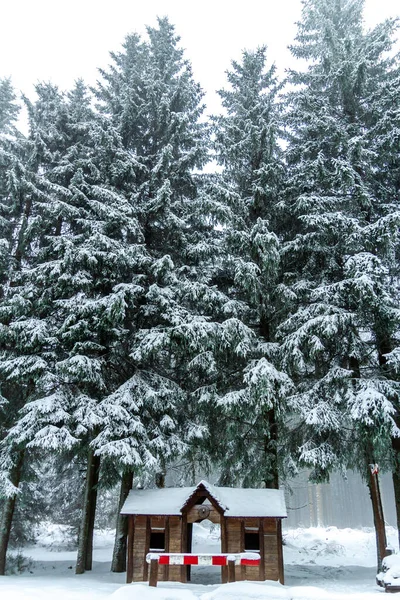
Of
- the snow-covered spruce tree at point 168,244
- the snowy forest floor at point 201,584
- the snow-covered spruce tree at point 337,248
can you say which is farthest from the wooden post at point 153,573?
the snow-covered spruce tree at point 337,248

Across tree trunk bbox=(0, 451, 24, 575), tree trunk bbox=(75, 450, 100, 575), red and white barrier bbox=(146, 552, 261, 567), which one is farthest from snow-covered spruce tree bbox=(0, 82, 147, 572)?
red and white barrier bbox=(146, 552, 261, 567)

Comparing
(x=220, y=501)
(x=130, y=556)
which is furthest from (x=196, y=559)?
(x=130, y=556)

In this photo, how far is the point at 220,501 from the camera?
11891 millimetres

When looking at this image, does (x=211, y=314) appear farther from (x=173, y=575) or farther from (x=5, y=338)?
(x=173, y=575)

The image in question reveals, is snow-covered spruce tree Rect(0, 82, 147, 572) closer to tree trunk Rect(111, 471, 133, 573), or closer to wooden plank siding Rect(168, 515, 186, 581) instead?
tree trunk Rect(111, 471, 133, 573)

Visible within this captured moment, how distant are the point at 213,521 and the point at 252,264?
330 inches

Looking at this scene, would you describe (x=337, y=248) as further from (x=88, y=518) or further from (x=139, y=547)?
(x=88, y=518)

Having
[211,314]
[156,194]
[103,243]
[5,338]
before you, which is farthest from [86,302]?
[156,194]

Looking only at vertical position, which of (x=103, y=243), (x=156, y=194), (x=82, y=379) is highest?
(x=156, y=194)

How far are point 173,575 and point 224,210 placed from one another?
12.0m

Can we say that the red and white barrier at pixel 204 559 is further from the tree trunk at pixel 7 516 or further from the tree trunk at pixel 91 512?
the tree trunk at pixel 7 516

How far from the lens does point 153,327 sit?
1502cm

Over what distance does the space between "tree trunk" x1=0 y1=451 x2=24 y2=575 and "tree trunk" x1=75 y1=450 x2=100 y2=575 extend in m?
2.23

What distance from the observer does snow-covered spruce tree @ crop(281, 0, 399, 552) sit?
1270 cm
